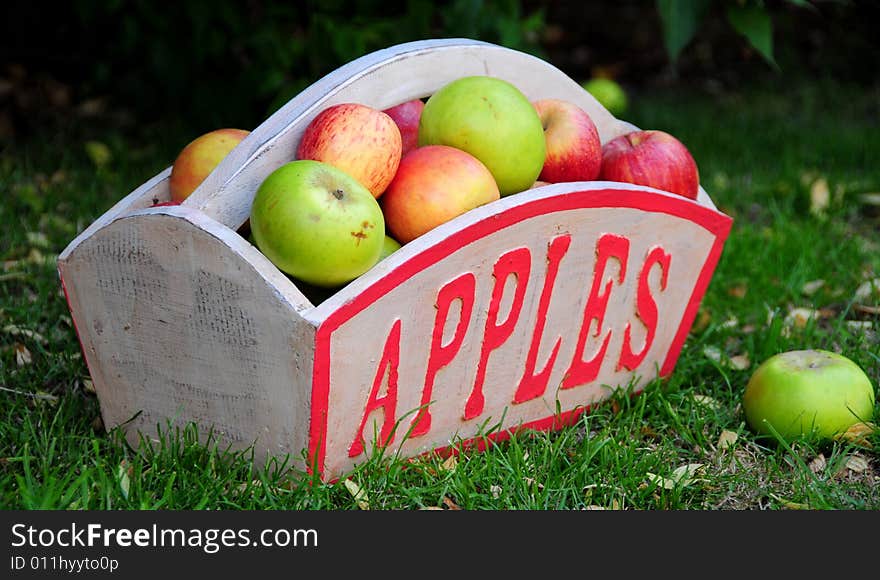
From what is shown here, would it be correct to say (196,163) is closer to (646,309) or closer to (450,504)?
(450,504)

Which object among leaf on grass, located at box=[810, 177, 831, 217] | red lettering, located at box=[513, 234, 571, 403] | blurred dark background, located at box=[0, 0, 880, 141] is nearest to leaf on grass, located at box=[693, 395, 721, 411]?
red lettering, located at box=[513, 234, 571, 403]

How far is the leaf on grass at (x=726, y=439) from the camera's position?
206 centimetres

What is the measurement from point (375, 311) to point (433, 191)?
0.96 feet

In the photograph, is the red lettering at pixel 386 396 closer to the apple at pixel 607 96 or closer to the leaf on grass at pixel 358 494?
the leaf on grass at pixel 358 494

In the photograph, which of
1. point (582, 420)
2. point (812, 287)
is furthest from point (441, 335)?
point (812, 287)

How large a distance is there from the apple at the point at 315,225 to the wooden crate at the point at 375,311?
4 cm

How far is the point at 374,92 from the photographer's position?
2.01m

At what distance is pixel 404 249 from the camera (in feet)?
5.63

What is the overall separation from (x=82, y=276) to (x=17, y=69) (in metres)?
3.32

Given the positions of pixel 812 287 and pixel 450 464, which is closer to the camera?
pixel 450 464

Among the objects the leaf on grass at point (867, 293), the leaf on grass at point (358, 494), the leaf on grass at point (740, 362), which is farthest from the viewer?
the leaf on grass at point (867, 293)

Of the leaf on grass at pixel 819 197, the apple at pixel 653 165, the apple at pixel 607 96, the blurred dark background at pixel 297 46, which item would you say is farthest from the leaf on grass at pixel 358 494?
the leaf on grass at pixel 819 197

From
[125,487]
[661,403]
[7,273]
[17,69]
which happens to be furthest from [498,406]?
[17,69]

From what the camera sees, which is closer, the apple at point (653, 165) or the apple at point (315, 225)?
the apple at point (315, 225)
